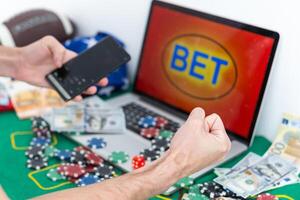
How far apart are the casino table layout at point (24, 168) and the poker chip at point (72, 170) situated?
0.02 metres

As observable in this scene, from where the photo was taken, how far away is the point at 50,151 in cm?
94

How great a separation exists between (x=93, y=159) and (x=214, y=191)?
26 cm

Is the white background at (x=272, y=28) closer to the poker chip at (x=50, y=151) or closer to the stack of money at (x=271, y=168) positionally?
the stack of money at (x=271, y=168)

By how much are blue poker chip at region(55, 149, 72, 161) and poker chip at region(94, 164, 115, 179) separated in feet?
0.24

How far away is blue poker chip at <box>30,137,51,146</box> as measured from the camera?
0.96 metres

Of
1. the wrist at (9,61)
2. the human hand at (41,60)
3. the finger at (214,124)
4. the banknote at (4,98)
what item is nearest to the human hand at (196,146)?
the finger at (214,124)

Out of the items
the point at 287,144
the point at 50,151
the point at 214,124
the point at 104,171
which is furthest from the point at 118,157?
the point at 287,144

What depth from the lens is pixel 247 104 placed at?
95cm

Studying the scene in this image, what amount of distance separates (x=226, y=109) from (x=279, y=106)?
0.40 feet

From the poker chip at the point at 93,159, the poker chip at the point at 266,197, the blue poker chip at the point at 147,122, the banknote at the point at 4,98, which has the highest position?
Answer: the blue poker chip at the point at 147,122

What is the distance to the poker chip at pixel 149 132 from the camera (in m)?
0.99

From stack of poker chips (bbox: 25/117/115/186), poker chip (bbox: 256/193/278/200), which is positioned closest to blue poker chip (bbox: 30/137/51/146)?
stack of poker chips (bbox: 25/117/115/186)

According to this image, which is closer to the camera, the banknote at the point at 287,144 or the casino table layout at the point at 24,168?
the casino table layout at the point at 24,168

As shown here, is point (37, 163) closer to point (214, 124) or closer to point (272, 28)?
point (214, 124)
